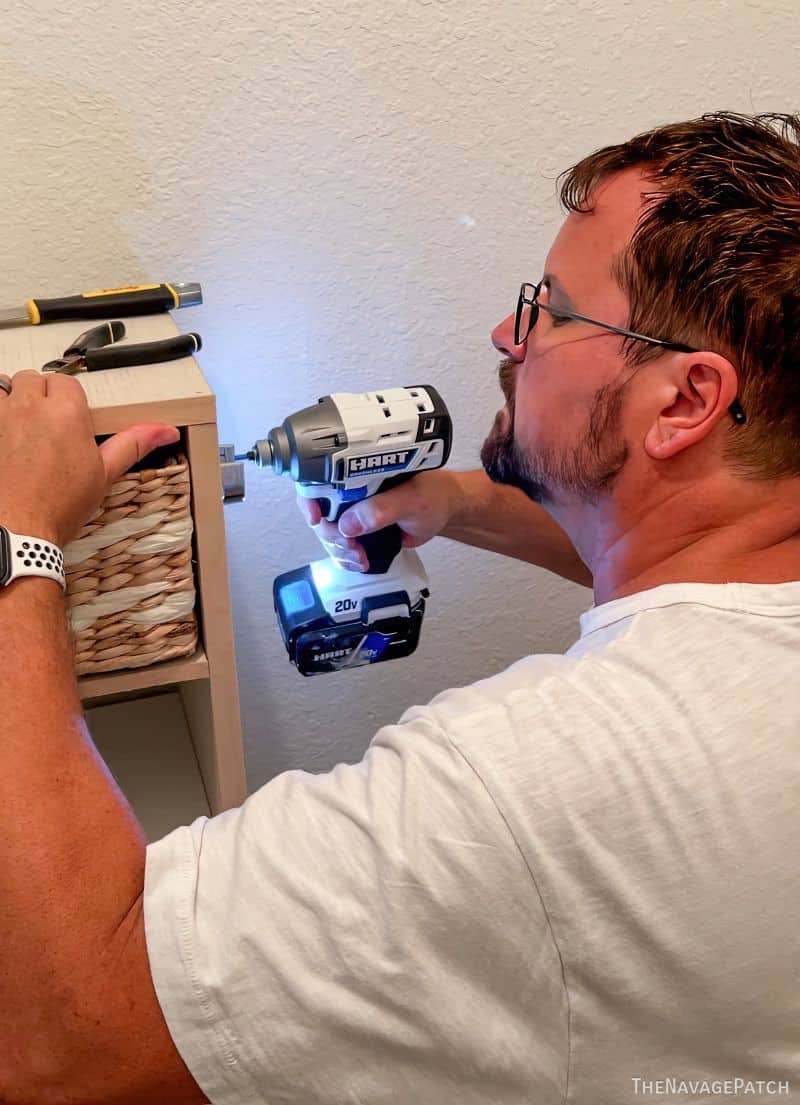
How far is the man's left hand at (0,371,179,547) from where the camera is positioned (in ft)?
2.32

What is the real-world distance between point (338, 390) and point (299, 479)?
0.83 ft

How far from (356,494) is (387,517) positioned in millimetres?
44

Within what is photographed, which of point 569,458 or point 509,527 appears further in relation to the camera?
point 509,527

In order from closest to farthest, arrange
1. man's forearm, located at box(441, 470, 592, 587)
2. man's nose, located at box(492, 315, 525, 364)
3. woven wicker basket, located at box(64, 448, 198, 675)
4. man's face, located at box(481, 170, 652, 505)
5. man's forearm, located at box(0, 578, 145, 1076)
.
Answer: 1. man's forearm, located at box(0, 578, 145, 1076)
2. woven wicker basket, located at box(64, 448, 198, 675)
3. man's face, located at box(481, 170, 652, 505)
4. man's nose, located at box(492, 315, 525, 364)
5. man's forearm, located at box(441, 470, 592, 587)

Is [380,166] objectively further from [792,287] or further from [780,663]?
[780,663]

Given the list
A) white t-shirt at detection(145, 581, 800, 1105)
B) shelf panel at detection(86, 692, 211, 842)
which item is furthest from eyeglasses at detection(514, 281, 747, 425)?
shelf panel at detection(86, 692, 211, 842)

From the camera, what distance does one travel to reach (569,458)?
36.3 inches

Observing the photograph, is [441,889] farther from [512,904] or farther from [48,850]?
[48,850]

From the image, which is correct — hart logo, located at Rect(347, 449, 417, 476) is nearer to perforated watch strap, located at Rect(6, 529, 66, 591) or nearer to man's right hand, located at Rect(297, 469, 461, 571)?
man's right hand, located at Rect(297, 469, 461, 571)

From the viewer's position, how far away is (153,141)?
97cm

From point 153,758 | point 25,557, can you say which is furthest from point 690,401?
point 153,758

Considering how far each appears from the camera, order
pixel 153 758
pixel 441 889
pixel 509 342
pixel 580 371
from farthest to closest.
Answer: pixel 153 758, pixel 509 342, pixel 580 371, pixel 441 889

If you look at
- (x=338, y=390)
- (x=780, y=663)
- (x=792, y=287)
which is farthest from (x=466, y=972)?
(x=338, y=390)

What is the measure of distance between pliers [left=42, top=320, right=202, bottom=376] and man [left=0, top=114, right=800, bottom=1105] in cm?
7
